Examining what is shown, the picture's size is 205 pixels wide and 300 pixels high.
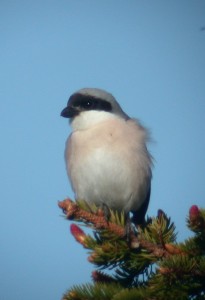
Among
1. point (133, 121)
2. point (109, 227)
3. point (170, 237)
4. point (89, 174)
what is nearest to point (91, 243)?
point (109, 227)

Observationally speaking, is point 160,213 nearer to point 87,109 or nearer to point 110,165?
point 110,165

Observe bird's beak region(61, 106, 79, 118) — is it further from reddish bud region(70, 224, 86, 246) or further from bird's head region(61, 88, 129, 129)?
reddish bud region(70, 224, 86, 246)

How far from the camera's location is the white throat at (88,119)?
514 cm

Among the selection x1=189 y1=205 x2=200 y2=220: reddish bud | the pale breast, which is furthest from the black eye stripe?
x1=189 y1=205 x2=200 y2=220: reddish bud

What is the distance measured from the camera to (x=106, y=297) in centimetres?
255

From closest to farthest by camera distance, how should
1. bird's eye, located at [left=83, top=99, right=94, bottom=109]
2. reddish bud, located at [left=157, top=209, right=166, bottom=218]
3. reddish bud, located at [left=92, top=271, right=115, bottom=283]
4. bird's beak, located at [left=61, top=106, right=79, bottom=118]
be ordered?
reddish bud, located at [left=92, top=271, right=115, bottom=283], reddish bud, located at [left=157, top=209, right=166, bottom=218], bird's beak, located at [left=61, top=106, right=79, bottom=118], bird's eye, located at [left=83, top=99, right=94, bottom=109]

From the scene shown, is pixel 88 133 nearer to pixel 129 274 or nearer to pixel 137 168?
pixel 137 168

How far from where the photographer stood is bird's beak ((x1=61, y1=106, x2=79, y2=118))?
16.8 feet

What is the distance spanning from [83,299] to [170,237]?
0.62m

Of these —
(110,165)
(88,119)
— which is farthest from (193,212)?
(88,119)

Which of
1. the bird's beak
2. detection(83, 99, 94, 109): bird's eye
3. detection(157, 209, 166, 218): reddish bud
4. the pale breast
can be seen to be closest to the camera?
detection(157, 209, 166, 218): reddish bud

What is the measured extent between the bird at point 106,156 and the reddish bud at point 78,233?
158 centimetres

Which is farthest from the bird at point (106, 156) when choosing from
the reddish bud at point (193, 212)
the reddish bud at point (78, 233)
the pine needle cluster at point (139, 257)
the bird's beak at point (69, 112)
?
the reddish bud at point (193, 212)

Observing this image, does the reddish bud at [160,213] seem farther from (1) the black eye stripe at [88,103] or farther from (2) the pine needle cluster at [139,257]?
(1) the black eye stripe at [88,103]
